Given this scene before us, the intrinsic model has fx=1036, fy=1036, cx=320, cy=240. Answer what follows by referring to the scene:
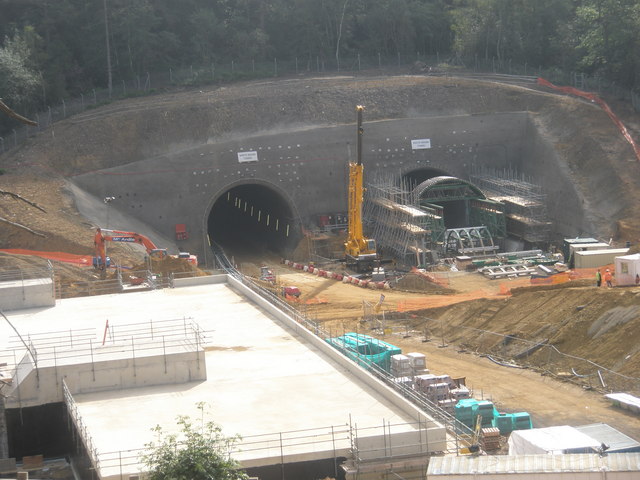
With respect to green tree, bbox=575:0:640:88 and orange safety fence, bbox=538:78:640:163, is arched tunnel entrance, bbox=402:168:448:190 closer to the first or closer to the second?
orange safety fence, bbox=538:78:640:163

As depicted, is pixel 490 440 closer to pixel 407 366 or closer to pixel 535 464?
pixel 535 464

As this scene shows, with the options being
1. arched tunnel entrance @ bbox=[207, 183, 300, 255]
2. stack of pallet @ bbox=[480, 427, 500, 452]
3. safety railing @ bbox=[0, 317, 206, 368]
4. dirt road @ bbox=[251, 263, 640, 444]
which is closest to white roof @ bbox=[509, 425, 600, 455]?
stack of pallet @ bbox=[480, 427, 500, 452]

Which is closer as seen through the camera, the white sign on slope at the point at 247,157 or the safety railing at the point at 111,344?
the safety railing at the point at 111,344

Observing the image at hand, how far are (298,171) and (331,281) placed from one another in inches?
487

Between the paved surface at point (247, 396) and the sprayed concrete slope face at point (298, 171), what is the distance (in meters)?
27.2

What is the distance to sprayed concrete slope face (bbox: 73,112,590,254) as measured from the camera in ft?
206

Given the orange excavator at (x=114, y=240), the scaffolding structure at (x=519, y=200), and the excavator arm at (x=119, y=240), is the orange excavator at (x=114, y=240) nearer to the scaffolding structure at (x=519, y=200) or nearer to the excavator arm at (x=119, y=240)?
the excavator arm at (x=119, y=240)

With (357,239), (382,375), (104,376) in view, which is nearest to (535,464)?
(382,375)

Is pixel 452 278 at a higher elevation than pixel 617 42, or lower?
lower

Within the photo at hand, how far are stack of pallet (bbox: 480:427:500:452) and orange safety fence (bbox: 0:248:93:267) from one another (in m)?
29.9

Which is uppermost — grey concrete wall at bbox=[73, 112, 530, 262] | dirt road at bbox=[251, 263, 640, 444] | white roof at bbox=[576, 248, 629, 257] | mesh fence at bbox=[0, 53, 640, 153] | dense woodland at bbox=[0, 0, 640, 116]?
dense woodland at bbox=[0, 0, 640, 116]

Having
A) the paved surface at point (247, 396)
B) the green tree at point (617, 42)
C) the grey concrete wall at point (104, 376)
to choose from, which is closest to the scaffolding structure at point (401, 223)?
the green tree at point (617, 42)

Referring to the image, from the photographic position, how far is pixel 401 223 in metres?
61.7

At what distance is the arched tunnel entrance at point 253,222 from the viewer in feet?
219
